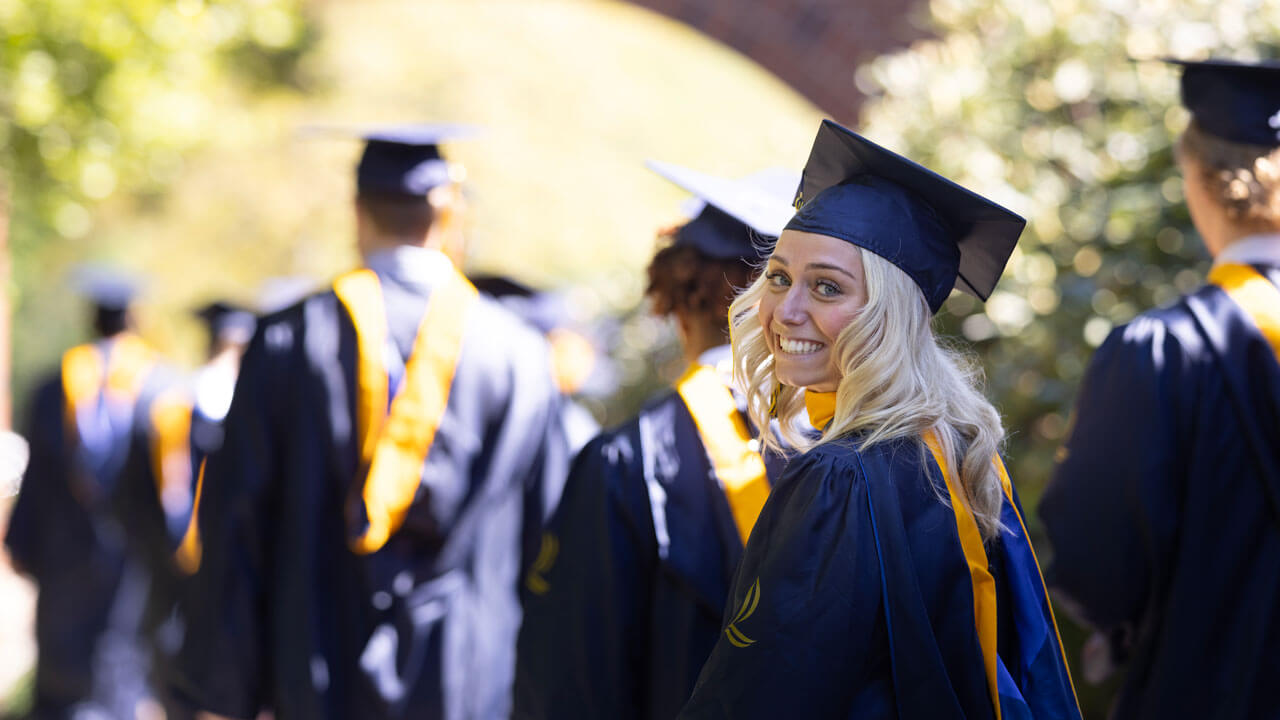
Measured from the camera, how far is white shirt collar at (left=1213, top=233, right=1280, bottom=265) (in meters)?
2.33

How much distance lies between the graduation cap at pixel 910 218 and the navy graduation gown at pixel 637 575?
1.62ft

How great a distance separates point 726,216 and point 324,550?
1340 millimetres

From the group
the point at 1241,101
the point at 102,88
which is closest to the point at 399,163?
the point at 1241,101

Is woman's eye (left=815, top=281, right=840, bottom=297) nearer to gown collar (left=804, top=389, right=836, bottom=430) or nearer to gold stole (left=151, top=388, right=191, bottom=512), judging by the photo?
gown collar (left=804, top=389, right=836, bottom=430)

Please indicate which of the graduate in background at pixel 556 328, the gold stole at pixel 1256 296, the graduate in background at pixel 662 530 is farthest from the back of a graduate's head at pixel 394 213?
the gold stole at pixel 1256 296

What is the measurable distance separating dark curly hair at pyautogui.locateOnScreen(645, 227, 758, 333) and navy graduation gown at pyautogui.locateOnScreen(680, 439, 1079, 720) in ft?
2.19

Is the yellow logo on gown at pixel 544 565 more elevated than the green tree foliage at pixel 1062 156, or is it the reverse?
the green tree foliage at pixel 1062 156

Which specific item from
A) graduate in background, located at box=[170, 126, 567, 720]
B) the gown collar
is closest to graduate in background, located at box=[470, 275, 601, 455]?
graduate in background, located at box=[170, 126, 567, 720]

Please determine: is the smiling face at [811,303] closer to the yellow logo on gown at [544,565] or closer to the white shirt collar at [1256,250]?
the yellow logo on gown at [544,565]

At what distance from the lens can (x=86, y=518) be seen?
5156 millimetres

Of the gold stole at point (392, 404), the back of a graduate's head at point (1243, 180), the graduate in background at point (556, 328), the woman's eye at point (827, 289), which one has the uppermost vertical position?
the back of a graduate's head at point (1243, 180)

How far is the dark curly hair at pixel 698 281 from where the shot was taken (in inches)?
84.1

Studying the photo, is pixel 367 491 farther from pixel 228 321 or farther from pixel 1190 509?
pixel 228 321

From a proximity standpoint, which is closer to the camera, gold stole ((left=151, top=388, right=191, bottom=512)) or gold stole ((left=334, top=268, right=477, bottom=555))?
gold stole ((left=334, top=268, right=477, bottom=555))
